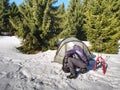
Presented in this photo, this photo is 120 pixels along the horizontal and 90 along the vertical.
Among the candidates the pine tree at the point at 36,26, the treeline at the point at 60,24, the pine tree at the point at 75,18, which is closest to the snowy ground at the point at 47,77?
the pine tree at the point at 36,26

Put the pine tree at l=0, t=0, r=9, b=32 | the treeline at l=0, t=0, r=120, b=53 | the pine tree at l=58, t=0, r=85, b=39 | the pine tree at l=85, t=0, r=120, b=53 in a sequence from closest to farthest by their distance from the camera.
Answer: the treeline at l=0, t=0, r=120, b=53, the pine tree at l=85, t=0, r=120, b=53, the pine tree at l=58, t=0, r=85, b=39, the pine tree at l=0, t=0, r=9, b=32

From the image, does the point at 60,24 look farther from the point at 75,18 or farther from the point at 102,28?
the point at 75,18

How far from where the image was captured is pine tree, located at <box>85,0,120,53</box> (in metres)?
25.9

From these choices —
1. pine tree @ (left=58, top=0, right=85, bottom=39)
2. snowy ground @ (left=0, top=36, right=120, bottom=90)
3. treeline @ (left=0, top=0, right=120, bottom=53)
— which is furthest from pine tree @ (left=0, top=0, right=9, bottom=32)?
snowy ground @ (left=0, top=36, right=120, bottom=90)

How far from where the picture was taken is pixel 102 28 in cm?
2625

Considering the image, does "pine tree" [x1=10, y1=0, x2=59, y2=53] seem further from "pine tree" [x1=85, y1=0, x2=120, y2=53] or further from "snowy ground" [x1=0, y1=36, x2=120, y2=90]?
"snowy ground" [x1=0, y1=36, x2=120, y2=90]

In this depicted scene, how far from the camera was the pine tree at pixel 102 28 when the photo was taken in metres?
25.9

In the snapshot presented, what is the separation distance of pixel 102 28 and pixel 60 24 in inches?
229

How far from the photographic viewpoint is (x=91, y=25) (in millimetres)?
26656

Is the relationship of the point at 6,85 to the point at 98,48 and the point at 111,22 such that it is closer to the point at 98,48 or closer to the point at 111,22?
the point at 98,48

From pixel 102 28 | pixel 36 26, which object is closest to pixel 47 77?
pixel 36 26

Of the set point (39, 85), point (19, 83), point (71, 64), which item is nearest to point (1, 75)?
point (19, 83)

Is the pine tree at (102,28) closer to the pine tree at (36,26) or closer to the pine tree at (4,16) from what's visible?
the pine tree at (36,26)

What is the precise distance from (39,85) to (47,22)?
13313 millimetres
